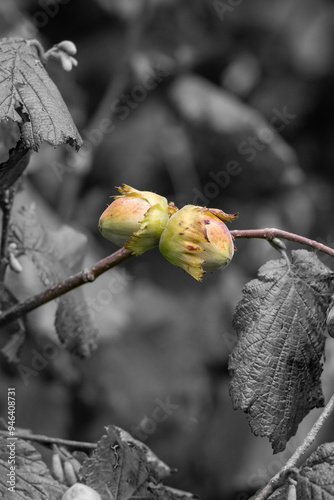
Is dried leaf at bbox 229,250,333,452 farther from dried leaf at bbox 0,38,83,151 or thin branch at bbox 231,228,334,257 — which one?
dried leaf at bbox 0,38,83,151

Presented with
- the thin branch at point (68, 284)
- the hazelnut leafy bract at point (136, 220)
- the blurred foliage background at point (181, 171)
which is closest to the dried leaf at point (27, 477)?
the thin branch at point (68, 284)

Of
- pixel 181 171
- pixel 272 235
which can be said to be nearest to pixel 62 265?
pixel 272 235

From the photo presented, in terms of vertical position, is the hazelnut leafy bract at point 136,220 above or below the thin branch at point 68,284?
above

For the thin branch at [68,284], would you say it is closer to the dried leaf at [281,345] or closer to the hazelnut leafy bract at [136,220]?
the hazelnut leafy bract at [136,220]

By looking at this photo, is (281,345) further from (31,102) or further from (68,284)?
(31,102)

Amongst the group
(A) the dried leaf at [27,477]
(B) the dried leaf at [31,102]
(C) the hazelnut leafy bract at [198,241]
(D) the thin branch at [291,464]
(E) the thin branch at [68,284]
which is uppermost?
(B) the dried leaf at [31,102]

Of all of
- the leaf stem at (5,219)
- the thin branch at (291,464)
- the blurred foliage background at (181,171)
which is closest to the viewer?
the thin branch at (291,464)

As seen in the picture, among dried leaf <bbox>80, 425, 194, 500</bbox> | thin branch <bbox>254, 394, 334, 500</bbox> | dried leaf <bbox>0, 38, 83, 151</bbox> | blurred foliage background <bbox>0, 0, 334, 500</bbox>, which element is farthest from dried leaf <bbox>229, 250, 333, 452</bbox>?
blurred foliage background <bbox>0, 0, 334, 500</bbox>

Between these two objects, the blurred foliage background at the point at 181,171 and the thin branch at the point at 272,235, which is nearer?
the thin branch at the point at 272,235
